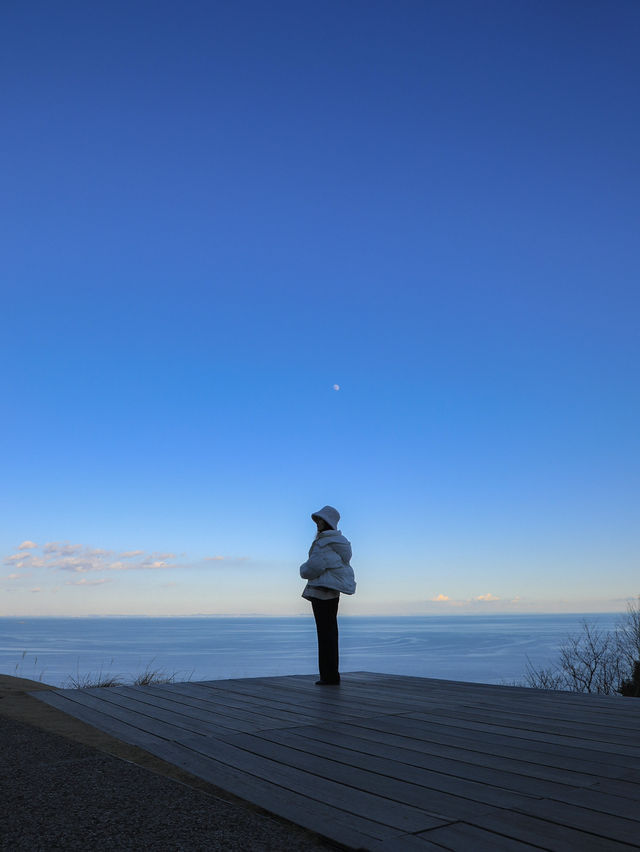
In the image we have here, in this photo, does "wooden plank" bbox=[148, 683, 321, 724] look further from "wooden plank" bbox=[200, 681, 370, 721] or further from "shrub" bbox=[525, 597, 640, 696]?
"shrub" bbox=[525, 597, 640, 696]

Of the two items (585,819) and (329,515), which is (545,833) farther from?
(329,515)

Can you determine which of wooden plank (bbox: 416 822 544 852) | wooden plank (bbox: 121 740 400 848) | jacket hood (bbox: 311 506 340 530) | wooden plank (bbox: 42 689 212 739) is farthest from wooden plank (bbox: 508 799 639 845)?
jacket hood (bbox: 311 506 340 530)

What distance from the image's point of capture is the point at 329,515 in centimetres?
589

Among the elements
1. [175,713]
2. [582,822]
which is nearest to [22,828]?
[582,822]

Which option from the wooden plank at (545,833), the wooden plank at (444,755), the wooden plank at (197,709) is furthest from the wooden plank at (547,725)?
the wooden plank at (545,833)

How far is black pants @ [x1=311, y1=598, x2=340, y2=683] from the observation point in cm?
568

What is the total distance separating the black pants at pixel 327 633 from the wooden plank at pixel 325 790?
8.30 feet

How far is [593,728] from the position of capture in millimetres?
3648

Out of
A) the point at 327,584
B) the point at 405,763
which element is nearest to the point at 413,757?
the point at 405,763

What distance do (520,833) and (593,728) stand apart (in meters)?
2.03

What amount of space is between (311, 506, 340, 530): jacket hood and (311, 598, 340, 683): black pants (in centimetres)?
67

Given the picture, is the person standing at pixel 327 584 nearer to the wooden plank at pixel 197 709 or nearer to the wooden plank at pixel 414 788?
the wooden plank at pixel 197 709

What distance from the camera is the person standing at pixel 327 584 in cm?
564

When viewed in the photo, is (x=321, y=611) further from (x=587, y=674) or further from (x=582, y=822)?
(x=587, y=674)
